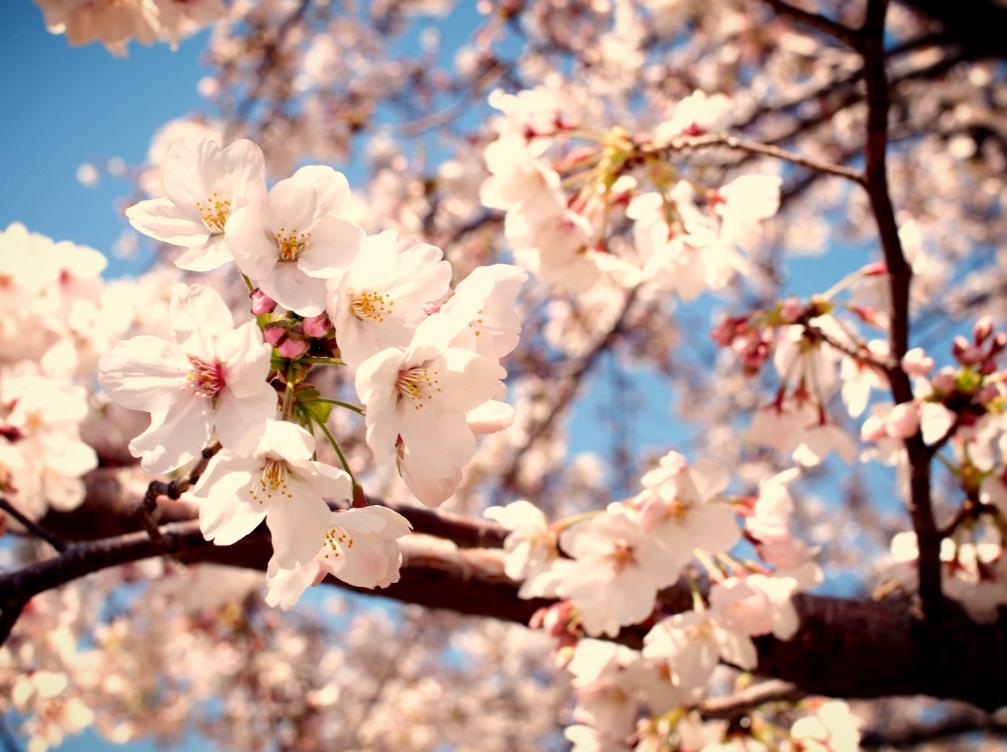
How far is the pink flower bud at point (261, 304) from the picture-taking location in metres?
0.85

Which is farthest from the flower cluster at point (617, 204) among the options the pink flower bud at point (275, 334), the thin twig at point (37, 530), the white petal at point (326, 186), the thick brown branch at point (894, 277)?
the thin twig at point (37, 530)

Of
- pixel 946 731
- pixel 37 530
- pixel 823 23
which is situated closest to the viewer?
pixel 37 530

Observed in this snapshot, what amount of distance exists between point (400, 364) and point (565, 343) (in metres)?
4.93

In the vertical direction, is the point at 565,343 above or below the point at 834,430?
above

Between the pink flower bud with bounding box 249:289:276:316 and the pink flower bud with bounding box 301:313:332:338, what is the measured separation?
46 mm

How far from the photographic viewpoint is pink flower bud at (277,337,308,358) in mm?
829

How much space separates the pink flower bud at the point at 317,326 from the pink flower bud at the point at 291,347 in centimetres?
1

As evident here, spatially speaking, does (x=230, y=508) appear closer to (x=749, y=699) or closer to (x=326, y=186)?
(x=326, y=186)

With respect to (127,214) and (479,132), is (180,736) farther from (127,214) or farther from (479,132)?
(127,214)

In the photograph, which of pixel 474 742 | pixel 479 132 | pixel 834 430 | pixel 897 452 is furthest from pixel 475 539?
pixel 474 742

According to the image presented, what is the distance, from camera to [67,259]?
1929 millimetres

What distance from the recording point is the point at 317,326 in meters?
0.82

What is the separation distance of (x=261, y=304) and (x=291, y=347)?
0.21 feet

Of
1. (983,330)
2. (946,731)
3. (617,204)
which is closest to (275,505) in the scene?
(617,204)
